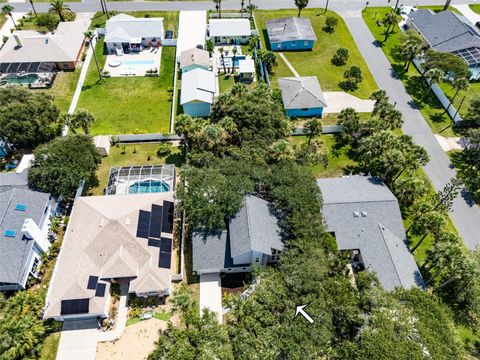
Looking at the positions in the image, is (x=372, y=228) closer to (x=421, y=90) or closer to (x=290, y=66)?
(x=421, y=90)

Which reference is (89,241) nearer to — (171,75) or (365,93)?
(171,75)

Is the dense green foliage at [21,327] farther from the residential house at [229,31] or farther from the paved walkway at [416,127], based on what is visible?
the residential house at [229,31]

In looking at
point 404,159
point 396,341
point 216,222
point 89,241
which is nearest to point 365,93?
point 404,159

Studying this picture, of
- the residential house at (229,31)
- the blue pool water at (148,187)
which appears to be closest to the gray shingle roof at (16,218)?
the blue pool water at (148,187)

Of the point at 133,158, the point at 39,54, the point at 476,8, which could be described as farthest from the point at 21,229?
the point at 476,8

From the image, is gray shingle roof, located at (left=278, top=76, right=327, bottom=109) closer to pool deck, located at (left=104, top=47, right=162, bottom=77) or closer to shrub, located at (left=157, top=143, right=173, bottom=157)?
shrub, located at (left=157, top=143, right=173, bottom=157)

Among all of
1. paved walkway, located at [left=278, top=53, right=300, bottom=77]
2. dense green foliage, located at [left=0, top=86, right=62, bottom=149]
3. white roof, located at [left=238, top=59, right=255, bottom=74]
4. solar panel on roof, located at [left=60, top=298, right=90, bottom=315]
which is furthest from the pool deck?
solar panel on roof, located at [left=60, top=298, right=90, bottom=315]
